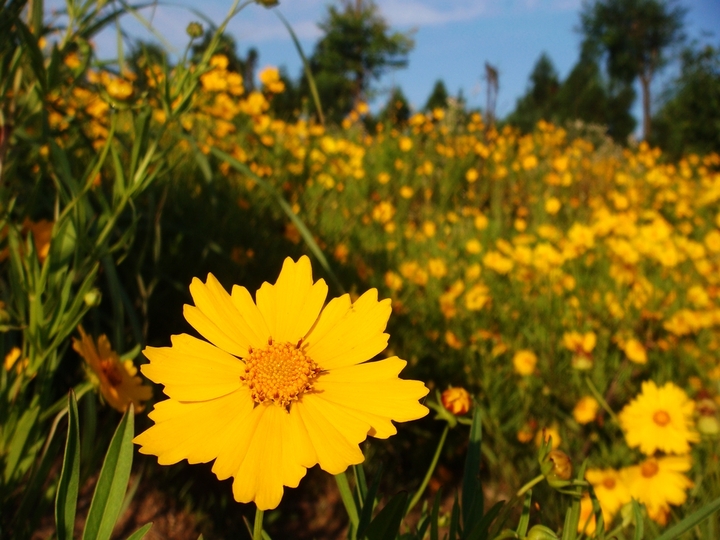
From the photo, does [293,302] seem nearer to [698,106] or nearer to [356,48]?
[698,106]

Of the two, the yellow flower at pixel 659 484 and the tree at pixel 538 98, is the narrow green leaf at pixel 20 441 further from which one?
the tree at pixel 538 98

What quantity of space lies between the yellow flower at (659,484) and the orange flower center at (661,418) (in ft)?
0.32

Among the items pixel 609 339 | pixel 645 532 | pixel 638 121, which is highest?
pixel 638 121

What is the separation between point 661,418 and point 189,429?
1.01m

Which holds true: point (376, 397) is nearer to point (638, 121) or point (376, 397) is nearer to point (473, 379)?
point (473, 379)

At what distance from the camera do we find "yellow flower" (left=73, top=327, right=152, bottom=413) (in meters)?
0.60

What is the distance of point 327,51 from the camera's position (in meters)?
20.5

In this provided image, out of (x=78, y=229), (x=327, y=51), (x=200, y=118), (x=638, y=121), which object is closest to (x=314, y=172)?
(x=200, y=118)

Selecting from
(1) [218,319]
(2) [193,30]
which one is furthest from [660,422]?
(2) [193,30]

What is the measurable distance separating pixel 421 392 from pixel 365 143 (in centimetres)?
426

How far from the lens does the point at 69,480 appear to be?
0.40 m

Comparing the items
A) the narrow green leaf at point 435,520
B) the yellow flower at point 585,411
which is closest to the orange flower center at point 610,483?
the yellow flower at point 585,411

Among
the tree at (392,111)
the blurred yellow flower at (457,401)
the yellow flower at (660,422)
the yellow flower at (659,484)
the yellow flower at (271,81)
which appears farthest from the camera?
the tree at (392,111)

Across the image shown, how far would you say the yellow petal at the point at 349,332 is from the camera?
17.2 inches
